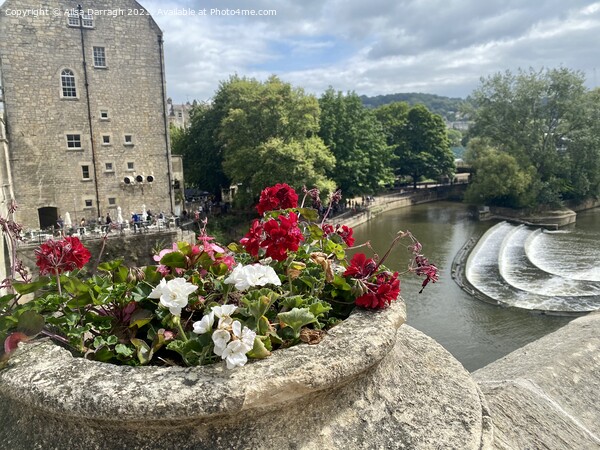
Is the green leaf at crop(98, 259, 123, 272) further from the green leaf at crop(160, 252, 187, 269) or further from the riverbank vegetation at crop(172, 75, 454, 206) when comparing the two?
the riverbank vegetation at crop(172, 75, 454, 206)

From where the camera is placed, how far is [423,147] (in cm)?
5619

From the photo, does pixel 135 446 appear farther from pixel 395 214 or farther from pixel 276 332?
pixel 395 214

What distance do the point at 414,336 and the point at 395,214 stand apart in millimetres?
42763

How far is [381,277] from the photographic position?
2766mm

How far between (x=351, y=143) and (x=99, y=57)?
21105 millimetres

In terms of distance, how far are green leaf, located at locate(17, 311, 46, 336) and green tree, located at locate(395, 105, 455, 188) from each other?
55.1 m

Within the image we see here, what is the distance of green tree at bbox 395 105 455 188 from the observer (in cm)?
5550

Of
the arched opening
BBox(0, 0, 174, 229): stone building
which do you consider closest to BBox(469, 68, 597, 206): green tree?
BBox(0, 0, 174, 229): stone building

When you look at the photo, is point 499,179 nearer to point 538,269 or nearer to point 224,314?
point 538,269

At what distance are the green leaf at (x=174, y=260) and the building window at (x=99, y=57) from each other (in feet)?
86.5

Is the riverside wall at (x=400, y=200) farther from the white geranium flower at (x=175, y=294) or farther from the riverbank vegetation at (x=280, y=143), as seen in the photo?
the white geranium flower at (x=175, y=294)

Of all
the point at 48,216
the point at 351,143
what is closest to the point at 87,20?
the point at 48,216

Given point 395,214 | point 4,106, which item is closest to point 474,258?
point 395,214

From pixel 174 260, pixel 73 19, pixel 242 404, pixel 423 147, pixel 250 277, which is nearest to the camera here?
pixel 242 404
